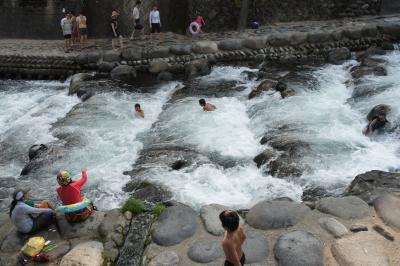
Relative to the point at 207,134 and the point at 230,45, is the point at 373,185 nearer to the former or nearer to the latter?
the point at 207,134

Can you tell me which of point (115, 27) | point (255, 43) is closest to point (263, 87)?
point (255, 43)

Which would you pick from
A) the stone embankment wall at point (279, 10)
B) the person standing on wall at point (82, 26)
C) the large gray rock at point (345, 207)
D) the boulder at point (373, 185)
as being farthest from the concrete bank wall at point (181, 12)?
the large gray rock at point (345, 207)

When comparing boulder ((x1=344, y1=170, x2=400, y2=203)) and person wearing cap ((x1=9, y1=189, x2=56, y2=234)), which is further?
boulder ((x1=344, y1=170, x2=400, y2=203))

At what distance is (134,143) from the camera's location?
941 centimetres

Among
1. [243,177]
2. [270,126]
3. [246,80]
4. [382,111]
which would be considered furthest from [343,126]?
[246,80]

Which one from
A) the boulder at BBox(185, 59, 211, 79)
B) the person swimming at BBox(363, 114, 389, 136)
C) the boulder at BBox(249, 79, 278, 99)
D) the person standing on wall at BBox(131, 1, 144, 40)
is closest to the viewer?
the person swimming at BBox(363, 114, 389, 136)

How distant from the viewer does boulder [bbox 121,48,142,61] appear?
13.5 m

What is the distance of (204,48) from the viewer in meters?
13.7

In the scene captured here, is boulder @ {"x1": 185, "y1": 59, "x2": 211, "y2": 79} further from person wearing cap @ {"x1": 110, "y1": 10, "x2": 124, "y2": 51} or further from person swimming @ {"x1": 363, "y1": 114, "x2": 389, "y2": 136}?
person swimming @ {"x1": 363, "y1": 114, "x2": 389, "y2": 136}

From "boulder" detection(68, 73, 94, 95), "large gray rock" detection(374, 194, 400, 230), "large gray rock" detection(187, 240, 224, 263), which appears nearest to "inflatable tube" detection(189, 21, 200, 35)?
"boulder" detection(68, 73, 94, 95)

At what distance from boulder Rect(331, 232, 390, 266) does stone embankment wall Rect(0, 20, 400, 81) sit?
915 cm

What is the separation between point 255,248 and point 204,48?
9554mm

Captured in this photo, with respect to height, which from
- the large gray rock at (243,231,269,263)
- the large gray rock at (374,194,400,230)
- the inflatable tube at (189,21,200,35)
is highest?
the inflatable tube at (189,21,200,35)

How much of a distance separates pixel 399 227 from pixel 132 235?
338cm
